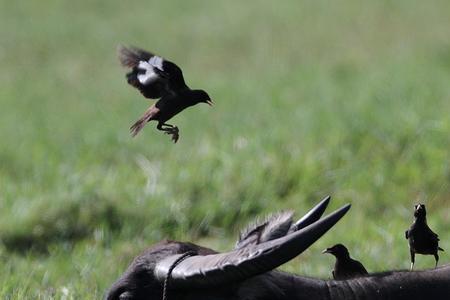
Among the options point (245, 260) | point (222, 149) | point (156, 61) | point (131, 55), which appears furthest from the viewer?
point (222, 149)

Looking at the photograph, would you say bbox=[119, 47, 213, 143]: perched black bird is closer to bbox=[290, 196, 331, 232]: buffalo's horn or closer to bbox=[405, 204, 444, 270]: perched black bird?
bbox=[290, 196, 331, 232]: buffalo's horn

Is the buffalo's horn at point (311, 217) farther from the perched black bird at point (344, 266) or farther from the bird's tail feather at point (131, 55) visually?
the bird's tail feather at point (131, 55)

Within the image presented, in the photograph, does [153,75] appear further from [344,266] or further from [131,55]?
[344,266]

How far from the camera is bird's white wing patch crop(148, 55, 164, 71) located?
5.21 meters

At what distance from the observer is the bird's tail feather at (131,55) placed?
548 centimetres

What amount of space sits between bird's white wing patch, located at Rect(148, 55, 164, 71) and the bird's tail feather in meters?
0.12

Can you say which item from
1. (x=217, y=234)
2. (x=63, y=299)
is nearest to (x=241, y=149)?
(x=217, y=234)

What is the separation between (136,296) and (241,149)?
260 inches

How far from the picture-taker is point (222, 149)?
1145 cm

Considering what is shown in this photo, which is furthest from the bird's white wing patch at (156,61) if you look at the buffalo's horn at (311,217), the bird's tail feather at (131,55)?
the buffalo's horn at (311,217)

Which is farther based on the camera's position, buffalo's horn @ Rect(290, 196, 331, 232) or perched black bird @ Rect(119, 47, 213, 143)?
perched black bird @ Rect(119, 47, 213, 143)

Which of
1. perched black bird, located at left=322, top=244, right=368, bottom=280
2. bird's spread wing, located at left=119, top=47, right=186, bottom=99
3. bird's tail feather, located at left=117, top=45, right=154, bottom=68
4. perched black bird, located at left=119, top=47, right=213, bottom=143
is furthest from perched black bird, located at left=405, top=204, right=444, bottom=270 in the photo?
bird's tail feather, located at left=117, top=45, right=154, bottom=68

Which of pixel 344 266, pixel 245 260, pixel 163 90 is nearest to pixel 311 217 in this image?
pixel 344 266

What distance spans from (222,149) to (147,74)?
613 centimetres
